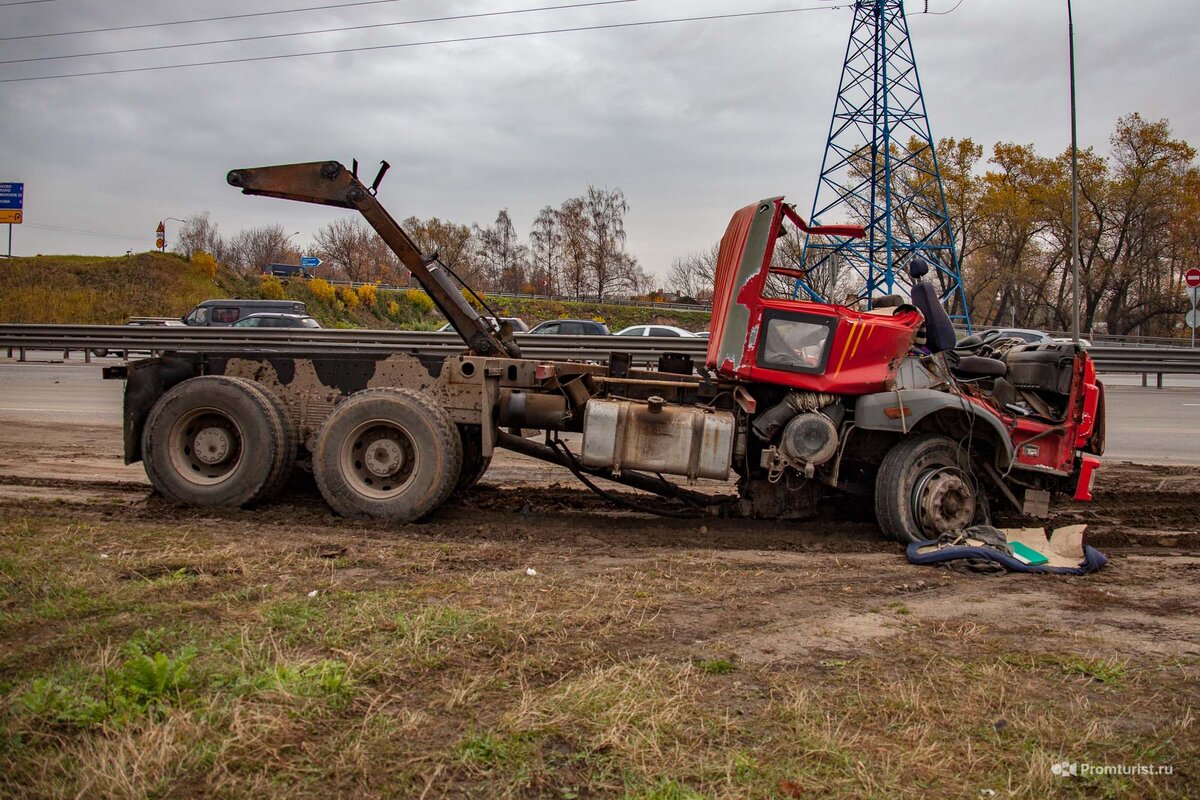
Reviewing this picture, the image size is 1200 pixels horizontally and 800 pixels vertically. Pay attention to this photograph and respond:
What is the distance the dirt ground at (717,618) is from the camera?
3143 millimetres

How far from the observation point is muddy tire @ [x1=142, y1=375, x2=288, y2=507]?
24.4 feet

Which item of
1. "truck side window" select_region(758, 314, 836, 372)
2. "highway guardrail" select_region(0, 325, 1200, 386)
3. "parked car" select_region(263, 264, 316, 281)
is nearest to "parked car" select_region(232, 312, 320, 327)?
"highway guardrail" select_region(0, 325, 1200, 386)

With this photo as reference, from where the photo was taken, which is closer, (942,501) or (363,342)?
(942,501)

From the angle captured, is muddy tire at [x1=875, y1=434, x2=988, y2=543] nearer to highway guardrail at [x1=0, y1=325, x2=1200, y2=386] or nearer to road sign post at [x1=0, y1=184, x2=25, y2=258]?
highway guardrail at [x1=0, y1=325, x2=1200, y2=386]

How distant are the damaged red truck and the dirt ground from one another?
0.40 m

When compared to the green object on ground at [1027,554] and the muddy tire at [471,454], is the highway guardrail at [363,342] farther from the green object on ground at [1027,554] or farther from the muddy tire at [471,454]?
the green object on ground at [1027,554]

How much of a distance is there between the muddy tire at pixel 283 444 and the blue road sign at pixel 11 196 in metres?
39.4

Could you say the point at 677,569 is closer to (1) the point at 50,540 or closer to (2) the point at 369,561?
(2) the point at 369,561

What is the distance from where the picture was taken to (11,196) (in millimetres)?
39031

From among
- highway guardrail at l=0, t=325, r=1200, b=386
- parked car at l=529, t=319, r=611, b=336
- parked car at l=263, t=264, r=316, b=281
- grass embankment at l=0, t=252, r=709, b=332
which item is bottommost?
highway guardrail at l=0, t=325, r=1200, b=386

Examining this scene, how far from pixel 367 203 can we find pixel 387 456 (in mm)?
2371

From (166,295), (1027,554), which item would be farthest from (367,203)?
(166,295)

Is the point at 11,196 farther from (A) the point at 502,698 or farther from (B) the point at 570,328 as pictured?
(A) the point at 502,698

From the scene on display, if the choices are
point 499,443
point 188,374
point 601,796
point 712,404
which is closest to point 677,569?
point 712,404
